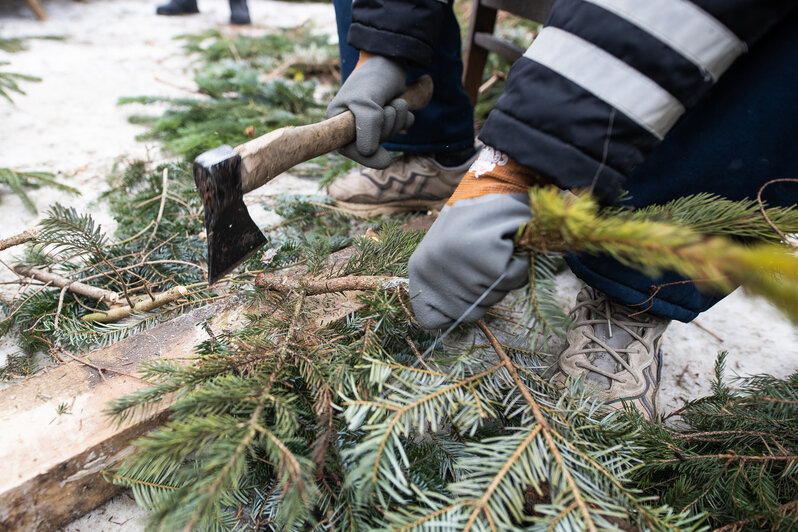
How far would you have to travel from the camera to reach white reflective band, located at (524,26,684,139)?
2.77ft

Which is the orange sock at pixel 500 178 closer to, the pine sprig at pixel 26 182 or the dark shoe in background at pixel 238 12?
the pine sprig at pixel 26 182

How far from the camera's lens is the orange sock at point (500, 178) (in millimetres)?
995

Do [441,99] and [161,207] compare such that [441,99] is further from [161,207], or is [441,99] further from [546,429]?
[546,429]

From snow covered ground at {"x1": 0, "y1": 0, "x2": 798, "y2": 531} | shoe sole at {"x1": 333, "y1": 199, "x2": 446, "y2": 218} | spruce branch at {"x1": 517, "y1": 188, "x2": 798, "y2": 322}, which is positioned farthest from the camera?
shoe sole at {"x1": 333, "y1": 199, "x2": 446, "y2": 218}

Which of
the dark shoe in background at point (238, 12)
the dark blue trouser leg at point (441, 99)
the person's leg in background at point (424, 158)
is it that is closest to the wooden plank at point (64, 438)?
the person's leg in background at point (424, 158)

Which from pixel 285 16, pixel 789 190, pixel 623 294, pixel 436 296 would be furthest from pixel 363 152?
pixel 285 16

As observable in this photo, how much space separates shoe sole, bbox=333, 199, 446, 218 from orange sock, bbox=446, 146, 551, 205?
1.19 m

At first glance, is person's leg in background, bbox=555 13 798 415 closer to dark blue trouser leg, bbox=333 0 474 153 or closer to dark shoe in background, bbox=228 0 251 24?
dark blue trouser leg, bbox=333 0 474 153

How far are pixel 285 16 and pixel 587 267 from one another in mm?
5837

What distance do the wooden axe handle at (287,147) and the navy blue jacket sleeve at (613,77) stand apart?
603 millimetres

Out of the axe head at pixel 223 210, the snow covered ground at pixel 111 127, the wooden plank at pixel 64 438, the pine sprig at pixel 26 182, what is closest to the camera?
the wooden plank at pixel 64 438

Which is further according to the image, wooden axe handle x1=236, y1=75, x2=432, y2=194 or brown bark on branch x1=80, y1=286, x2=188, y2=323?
brown bark on branch x1=80, y1=286, x2=188, y2=323

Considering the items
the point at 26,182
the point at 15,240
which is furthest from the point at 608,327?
the point at 26,182

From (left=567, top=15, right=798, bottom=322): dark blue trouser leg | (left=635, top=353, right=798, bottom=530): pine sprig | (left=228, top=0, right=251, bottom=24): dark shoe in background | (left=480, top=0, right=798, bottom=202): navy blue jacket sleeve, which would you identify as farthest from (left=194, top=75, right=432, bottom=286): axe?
(left=228, top=0, right=251, bottom=24): dark shoe in background
